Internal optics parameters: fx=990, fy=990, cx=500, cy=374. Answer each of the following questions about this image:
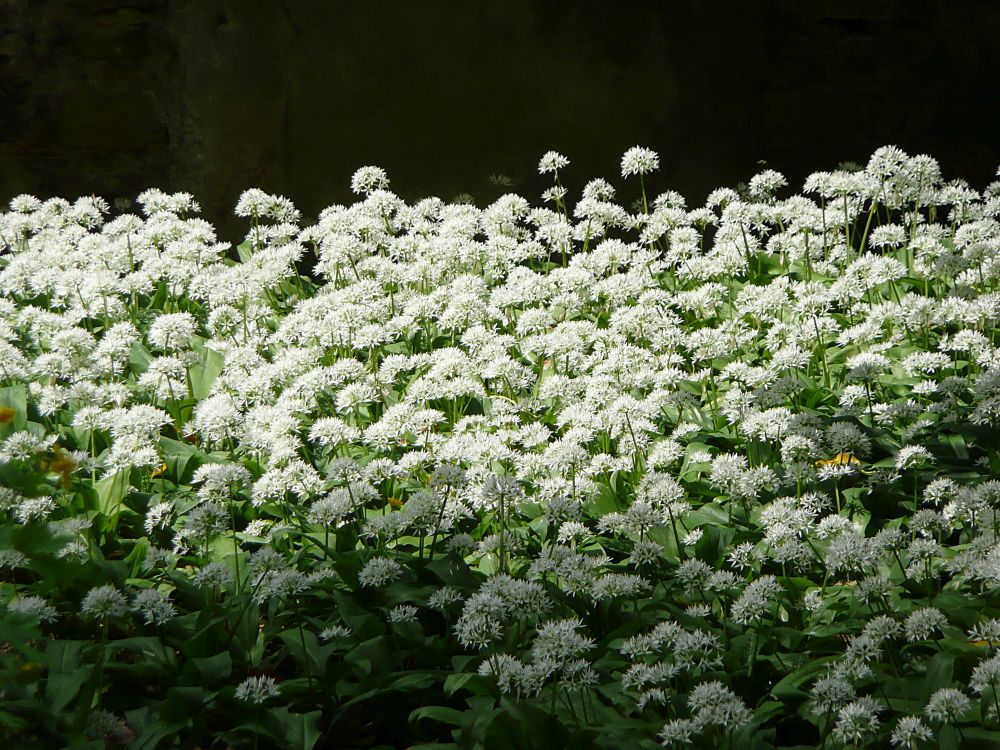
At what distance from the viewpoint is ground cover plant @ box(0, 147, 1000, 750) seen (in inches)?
102

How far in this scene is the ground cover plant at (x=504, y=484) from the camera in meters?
2.60

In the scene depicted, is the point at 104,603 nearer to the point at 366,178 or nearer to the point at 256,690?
the point at 256,690

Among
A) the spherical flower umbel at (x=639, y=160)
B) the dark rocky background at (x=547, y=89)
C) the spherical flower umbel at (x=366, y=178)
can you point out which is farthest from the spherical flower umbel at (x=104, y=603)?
the dark rocky background at (x=547, y=89)

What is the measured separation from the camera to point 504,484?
10.6 ft

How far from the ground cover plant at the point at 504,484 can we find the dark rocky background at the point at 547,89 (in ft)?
3.48

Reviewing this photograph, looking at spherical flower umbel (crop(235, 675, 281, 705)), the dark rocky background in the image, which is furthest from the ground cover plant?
the dark rocky background

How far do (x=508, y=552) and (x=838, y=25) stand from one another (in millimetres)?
5940

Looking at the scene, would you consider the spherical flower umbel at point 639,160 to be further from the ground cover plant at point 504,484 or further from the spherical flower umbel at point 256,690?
the spherical flower umbel at point 256,690

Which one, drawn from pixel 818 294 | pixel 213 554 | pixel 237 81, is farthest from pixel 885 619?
pixel 237 81

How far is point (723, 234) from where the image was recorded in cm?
591

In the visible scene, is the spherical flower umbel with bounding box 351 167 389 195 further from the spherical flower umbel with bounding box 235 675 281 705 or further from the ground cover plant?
the spherical flower umbel with bounding box 235 675 281 705

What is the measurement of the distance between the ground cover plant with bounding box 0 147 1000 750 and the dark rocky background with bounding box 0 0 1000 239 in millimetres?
1062

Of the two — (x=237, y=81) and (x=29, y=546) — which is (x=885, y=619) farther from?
(x=237, y=81)

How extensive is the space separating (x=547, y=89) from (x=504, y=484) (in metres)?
4.72
